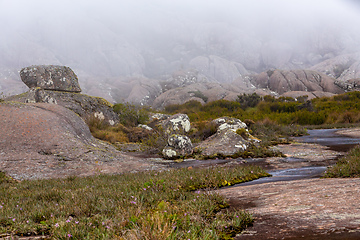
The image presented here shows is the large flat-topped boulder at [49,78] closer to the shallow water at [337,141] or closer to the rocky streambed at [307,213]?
the shallow water at [337,141]

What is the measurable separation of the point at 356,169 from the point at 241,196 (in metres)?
2.95

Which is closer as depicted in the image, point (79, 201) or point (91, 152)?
point (79, 201)

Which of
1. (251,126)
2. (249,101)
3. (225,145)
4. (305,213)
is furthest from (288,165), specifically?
(249,101)

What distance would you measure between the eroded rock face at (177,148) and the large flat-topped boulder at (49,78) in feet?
47.0

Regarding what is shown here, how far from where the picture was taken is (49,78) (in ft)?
78.0

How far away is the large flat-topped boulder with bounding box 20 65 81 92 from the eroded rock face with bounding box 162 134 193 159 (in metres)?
14.3

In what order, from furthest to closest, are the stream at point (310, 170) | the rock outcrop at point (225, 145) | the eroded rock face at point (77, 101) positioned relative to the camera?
the eroded rock face at point (77, 101), the rock outcrop at point (225, 145), the stream at point (310, 170)

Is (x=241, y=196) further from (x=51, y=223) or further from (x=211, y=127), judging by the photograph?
(x=211, y=127)

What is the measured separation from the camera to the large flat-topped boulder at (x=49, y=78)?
910 inches

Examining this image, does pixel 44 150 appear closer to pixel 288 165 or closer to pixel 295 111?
pixel 288 165

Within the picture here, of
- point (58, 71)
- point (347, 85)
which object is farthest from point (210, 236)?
point (347, 85)

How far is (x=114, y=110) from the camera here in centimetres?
2906

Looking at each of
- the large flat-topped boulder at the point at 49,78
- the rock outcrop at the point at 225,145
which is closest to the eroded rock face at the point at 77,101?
the large flat-topped boulder at the point at 49,78

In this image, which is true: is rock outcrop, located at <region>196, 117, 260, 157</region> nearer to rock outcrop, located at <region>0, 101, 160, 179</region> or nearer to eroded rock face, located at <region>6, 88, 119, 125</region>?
rock outcrop, located at <region>0, 101, 160, 179</region>
